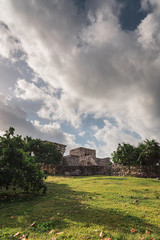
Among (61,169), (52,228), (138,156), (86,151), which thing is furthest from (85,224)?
(86,151)

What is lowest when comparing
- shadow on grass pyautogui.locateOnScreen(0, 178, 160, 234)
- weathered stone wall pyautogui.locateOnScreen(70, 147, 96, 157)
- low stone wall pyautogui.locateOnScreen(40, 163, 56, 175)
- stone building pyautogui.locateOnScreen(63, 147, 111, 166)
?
shadow on grass pyautogui.locateOnScreen(0, 178, 160, 234)

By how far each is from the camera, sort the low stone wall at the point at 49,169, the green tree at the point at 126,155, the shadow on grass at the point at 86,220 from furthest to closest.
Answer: the low stone wall at the point at 49,169
the green tree at the point at 126,155
the shadow on grass at the point at 86,220

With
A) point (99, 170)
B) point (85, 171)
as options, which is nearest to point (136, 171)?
point (99, 170)

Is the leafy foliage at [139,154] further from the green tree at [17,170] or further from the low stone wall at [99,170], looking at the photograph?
the green tree at [17,170]

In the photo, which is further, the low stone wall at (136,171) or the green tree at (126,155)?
the green tree at (126,155)

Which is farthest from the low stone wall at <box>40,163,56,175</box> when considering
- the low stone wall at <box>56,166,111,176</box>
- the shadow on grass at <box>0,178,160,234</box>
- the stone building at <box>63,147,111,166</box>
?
the shadow on grass at <box>0,178,160,234</box>

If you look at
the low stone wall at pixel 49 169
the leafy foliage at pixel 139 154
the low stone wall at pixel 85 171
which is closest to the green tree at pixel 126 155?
the leafy foliage at pixel 139 154

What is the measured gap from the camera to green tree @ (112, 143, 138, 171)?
67.8ft

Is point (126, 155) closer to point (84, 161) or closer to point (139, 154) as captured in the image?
point (139, 154)

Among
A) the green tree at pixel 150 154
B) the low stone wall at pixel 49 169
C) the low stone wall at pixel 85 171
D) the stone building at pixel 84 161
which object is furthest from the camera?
the stone building at pixel 84 161

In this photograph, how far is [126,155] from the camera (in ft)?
69.6

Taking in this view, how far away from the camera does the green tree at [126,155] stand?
20.7 metres

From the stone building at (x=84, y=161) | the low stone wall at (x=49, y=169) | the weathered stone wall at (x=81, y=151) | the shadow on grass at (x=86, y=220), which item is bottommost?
the shadow on grass at (x=86, y=220)

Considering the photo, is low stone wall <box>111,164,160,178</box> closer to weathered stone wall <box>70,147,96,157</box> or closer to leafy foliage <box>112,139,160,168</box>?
leafy foliage <box>112,139,160,168</box>
